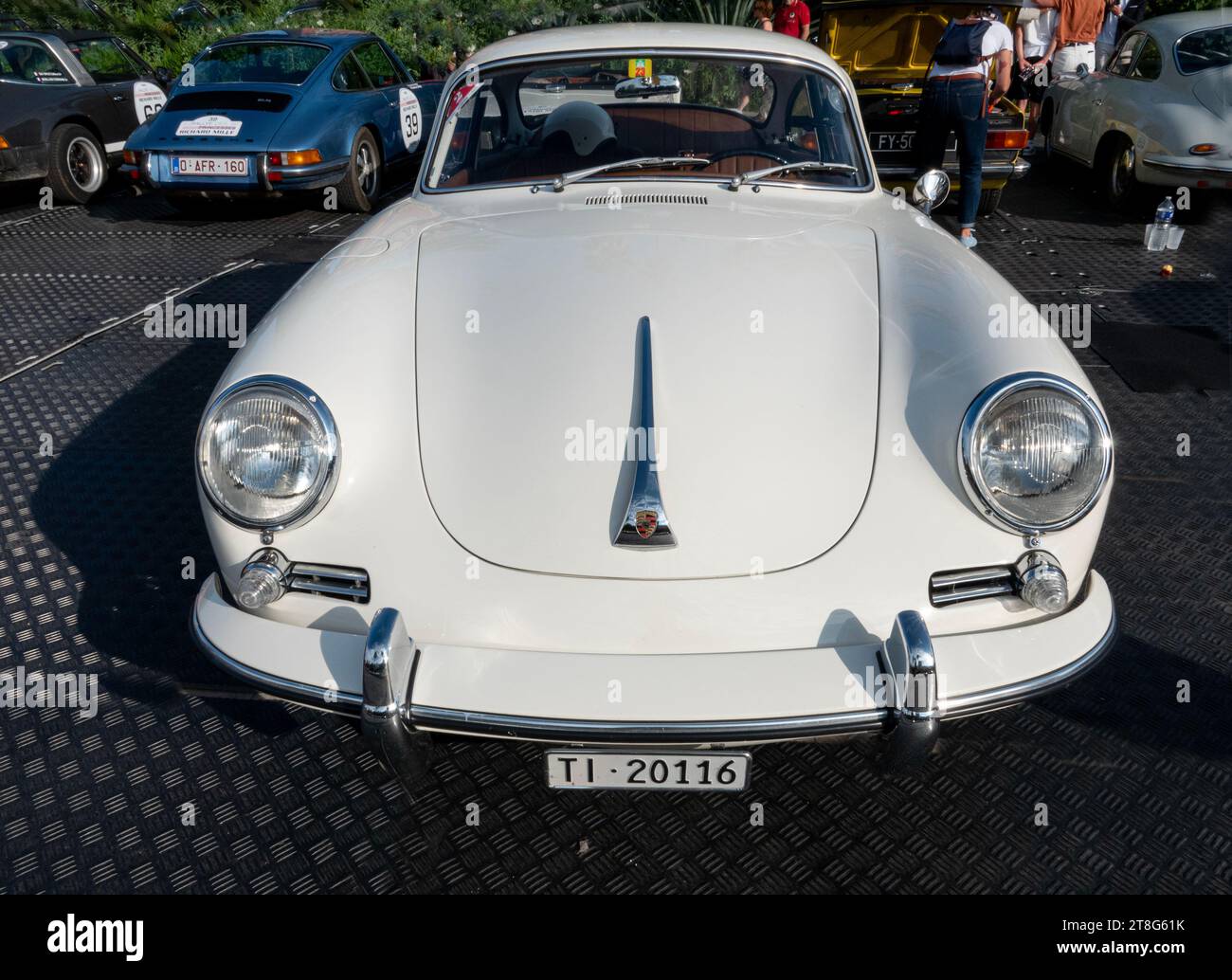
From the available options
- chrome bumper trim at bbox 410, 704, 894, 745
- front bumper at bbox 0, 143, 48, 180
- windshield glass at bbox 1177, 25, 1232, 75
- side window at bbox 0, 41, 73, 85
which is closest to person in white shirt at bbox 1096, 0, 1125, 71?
windshield glass at bbox 1177, 25, 1232, 75

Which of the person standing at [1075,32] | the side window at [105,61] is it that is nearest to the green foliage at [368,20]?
the side window at [105,61]

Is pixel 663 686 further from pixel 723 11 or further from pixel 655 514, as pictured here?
pixel 723 11

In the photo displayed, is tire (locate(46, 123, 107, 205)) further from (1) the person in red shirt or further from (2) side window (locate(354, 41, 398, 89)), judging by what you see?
(1) the person in red shirt

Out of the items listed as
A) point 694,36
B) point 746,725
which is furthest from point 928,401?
point 694,36

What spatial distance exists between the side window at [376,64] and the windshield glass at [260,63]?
1.35 feet

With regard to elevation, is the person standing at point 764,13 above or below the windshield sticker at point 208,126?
above

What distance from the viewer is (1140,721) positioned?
2426mm

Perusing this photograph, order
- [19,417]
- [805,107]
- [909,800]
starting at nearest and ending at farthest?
[909,800], [805,107], [19,417]

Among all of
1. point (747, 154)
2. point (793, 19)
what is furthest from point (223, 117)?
point (793, 19)

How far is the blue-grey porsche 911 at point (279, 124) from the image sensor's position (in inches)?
274

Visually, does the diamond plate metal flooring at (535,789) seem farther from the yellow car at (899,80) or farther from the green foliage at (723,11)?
the green foliage at (723,11)

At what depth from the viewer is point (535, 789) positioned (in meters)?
2.30

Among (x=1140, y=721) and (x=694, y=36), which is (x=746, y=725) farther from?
(x=694, y=36)
